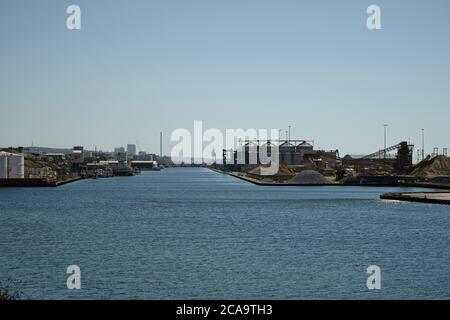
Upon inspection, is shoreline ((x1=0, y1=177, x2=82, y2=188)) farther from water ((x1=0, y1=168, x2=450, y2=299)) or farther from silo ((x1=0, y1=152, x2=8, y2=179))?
water ((x1=0, y1=168, x2=450, y2=299))

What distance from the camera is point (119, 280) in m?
31.0

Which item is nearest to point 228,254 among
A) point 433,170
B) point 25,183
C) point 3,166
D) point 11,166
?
point 25,183

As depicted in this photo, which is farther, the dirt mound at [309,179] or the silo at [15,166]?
the dirt mound at [309,179]

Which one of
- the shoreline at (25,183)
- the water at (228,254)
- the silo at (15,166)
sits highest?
the silo at (15,166)

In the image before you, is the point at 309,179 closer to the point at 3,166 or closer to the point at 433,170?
the point at 433,170

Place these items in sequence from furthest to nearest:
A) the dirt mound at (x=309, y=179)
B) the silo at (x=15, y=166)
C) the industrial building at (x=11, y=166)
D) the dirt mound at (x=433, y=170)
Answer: the dirt mound at (x=433, y=170) → the dirt mound at (x=309, y=179) → the silo at (x=15, y=166) → the industrial building at (x=11, y=166)

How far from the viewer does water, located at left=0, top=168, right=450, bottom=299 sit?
29062 millimetres

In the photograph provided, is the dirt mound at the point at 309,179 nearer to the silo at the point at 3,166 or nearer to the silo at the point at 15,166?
the silo at the point at 15,166

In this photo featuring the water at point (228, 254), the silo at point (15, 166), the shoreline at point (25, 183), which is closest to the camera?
the water at point (228, 254)

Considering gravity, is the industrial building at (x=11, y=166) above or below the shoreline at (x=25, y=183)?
above

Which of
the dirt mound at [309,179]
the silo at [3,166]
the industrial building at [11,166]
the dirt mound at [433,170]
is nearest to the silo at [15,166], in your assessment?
the industrial building at [11,166]

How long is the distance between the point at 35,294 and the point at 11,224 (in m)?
39.1

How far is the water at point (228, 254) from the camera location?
29.1 m

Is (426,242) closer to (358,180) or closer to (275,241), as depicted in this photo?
(275,241)
